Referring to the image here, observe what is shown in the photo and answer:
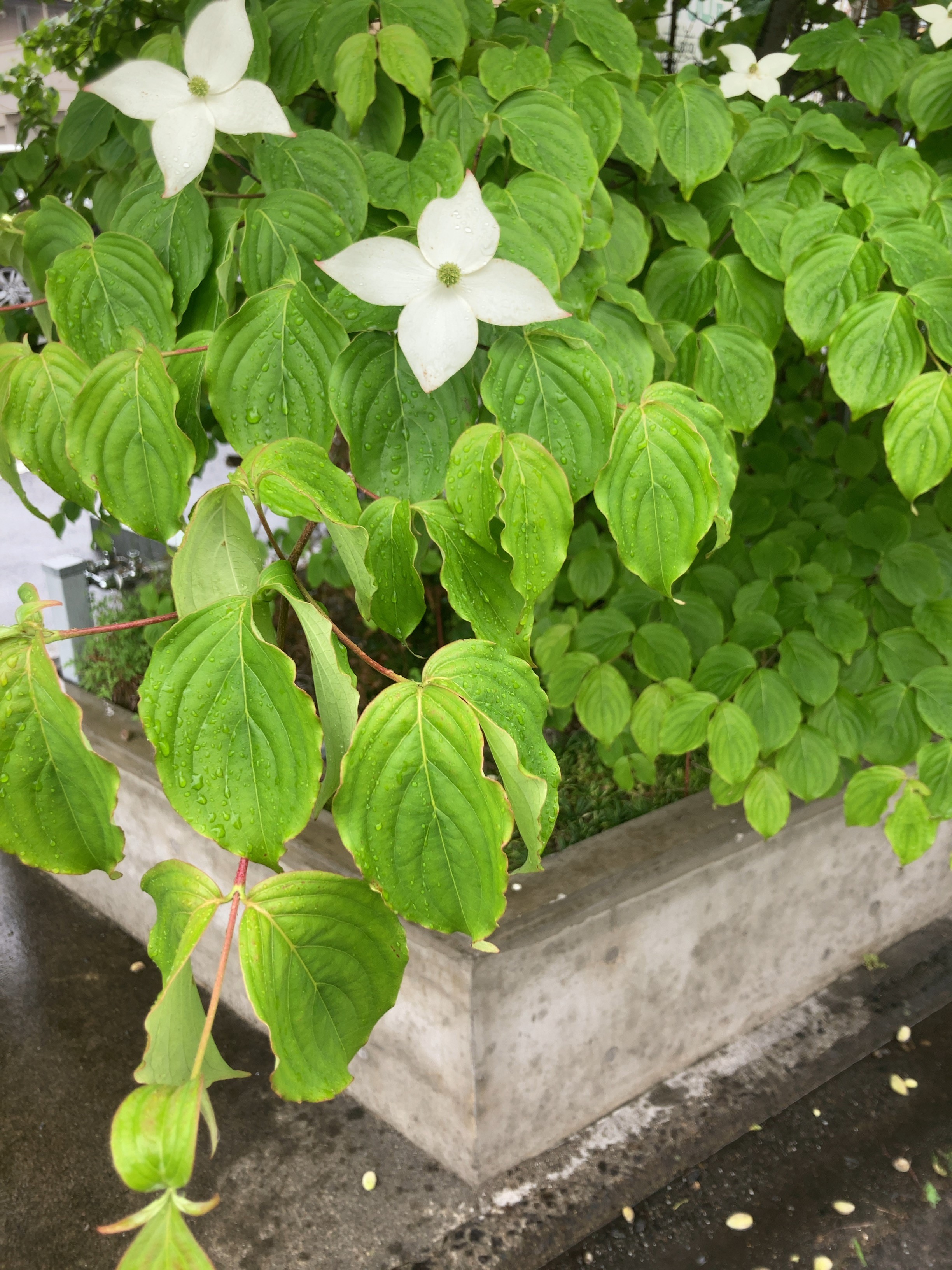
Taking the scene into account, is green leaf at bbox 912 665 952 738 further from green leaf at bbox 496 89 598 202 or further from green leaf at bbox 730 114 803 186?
green leaf at bbox 496 89 598 202

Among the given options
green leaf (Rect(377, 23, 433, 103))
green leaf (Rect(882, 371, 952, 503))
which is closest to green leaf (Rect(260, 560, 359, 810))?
green leaf (Rect(377, 23, 433, 103))

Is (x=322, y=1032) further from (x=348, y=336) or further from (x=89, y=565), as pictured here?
(x=89, y=565)

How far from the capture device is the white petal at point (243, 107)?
2.37 feet

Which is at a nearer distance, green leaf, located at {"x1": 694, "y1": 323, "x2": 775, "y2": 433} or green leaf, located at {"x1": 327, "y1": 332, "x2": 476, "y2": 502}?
green leaf, located at {"x1": 327, "y1": 332, "x2": 476, "y2": 502}

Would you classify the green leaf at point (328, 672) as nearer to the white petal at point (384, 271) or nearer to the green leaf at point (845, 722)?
the white petal at point (384, 271)

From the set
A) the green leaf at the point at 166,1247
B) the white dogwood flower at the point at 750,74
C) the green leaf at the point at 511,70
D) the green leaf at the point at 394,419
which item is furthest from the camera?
the white dogwood flower at the point at 750,74

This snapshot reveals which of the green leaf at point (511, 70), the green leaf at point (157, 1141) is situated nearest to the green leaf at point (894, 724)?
the green leaf at point (511, 70)

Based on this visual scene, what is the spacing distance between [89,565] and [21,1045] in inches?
64.4

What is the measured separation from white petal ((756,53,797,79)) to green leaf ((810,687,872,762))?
0.90 meters

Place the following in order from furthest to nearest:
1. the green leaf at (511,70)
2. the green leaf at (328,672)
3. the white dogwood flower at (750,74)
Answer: the white dogwood flower at (750,74) < the green leaf at (511,70) < the green leaf at (328,672)

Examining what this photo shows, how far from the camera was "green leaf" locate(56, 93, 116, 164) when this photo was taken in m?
1.21

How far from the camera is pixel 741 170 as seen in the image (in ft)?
3.91

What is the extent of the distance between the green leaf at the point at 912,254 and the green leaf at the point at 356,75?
557 millimetres

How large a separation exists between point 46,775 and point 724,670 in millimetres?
1199
